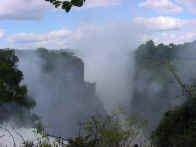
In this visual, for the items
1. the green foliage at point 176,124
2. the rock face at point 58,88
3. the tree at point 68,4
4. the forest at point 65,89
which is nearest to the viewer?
the tree at point 68,4

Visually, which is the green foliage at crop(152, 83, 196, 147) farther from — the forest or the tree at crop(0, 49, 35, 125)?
the tree at crop(0, 49, 35, 125)

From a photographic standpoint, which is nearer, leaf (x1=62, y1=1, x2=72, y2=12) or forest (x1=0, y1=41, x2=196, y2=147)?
leaf (x1=62, y1=1, x2=72, y2=12)

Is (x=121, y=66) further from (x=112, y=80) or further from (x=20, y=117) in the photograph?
(x=20, y=117)

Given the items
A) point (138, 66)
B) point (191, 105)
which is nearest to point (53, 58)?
point (138, 66)

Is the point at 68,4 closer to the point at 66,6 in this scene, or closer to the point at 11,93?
the point at 66,6

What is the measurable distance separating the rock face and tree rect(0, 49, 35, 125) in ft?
20.1

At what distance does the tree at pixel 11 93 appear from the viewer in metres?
16.5

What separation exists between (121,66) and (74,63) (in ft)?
43.9

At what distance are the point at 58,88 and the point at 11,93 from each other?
520 inches

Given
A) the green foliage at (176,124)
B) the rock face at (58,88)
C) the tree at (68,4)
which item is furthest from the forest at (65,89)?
the tree at (68,4)

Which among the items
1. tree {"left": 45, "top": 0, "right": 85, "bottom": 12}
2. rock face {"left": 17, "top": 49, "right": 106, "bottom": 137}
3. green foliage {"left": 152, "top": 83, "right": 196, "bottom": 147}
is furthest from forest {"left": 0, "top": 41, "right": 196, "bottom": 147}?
tree {"left": 45, "top": 0, "right": 85, "bottom": 12}

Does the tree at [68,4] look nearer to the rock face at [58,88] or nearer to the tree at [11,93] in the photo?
the tree at [11,93]

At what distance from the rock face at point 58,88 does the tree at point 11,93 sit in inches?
241

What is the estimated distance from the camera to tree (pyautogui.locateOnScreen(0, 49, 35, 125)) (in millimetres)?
16500
